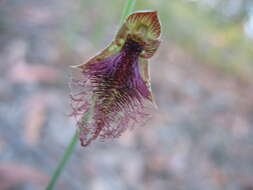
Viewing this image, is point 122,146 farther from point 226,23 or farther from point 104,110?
point 226,23

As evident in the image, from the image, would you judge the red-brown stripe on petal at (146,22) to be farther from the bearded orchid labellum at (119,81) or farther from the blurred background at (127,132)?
the blurred background at (127,132)

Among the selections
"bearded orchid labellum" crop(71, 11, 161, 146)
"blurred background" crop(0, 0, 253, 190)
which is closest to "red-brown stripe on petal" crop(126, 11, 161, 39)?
"bearded orchid labellum" crop(71, 11, 161, 146)

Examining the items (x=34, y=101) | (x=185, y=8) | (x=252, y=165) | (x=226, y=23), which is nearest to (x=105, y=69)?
(x=34, y=101)

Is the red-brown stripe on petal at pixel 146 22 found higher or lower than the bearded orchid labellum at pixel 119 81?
higher

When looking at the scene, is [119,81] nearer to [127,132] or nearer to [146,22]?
[146,22]

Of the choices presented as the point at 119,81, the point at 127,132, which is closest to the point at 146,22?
the point at 119,81

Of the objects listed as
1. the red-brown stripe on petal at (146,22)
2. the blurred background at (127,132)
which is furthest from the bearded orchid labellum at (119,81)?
the blurred background at (127,132)
